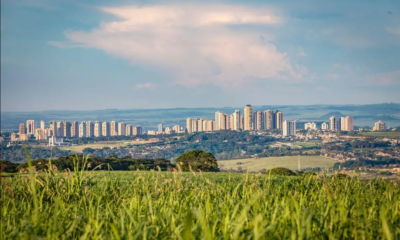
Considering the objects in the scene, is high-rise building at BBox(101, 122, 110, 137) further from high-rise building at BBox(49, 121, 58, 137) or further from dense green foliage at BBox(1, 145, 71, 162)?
dense green foliage at BBox(1, 145, 71, 162)

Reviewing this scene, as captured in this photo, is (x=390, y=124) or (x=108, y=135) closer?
(x=390, y=124)

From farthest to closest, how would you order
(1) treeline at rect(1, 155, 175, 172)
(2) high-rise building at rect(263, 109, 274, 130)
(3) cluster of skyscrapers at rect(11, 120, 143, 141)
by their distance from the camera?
1. (2) high-rise building at rect(263, 109, 274, 130)
2. (3) cluster of skyscrapers at rect(11, 120, 143, 141)
3. (1) treeline at rect(1, 155, 175, 172)

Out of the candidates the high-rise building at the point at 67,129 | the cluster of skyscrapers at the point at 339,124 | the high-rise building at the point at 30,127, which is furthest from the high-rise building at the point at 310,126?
the high-rise building at the point at 30,127

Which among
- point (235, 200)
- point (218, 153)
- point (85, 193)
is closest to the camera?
point (235, 200)

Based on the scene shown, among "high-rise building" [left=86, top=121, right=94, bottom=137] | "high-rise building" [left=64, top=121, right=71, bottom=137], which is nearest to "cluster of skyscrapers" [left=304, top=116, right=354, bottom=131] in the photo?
"high-rise building" [left=86, top=121, right=94, bottom=137]

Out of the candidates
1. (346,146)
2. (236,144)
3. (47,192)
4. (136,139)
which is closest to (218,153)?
(236,144)

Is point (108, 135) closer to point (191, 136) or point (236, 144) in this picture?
point (191, 136)

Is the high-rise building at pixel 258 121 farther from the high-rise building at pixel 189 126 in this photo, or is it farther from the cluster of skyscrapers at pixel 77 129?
the cluster of skyscrapers at pixel 77 129

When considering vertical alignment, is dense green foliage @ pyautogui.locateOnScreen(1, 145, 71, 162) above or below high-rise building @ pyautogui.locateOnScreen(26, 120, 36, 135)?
below
